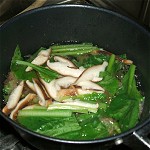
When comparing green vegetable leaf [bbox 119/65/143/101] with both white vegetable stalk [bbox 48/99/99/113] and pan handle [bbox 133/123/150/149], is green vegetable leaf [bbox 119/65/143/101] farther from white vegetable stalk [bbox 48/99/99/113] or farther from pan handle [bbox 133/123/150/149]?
pan handle [bbox 133/123/150/149]

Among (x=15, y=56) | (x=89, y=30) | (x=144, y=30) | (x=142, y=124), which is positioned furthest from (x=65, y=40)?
(x=142, y=124)

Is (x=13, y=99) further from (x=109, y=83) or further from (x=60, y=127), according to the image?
(x=109, y=83)

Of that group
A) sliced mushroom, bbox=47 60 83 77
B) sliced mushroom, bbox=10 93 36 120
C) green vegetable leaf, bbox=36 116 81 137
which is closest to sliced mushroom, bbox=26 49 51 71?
sliced mushroom, bbox=47 60 83 77

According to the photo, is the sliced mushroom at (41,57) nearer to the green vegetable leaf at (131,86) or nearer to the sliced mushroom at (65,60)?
the sliced mushroom at (65,60)

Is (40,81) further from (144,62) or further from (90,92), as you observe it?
(144,62)

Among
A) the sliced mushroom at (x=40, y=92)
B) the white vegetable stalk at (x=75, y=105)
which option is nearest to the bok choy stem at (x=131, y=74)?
the white vegetable stalk at (x=75, y=105)

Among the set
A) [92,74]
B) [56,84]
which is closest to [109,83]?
[92,74]
